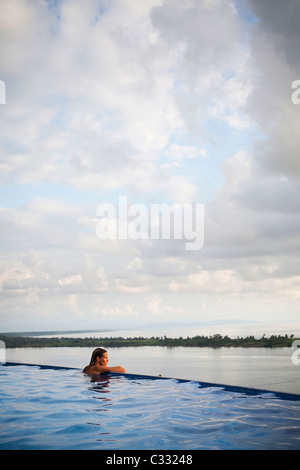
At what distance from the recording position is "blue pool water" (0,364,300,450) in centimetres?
508

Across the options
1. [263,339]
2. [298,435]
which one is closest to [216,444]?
[298,435]

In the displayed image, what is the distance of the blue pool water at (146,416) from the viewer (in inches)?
200

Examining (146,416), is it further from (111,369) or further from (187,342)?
(187,342)

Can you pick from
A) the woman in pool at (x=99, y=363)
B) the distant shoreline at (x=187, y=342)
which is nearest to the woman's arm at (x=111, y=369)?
the woman in pool at (x=99, y=363)

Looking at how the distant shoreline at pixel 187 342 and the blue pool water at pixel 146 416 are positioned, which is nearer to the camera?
the blue pool water at pixel 146 416

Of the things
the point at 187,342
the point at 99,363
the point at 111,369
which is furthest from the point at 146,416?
the point at 187,342

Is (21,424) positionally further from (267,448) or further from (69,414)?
(267,448)

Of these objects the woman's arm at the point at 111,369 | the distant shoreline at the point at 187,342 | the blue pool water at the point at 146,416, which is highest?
the blue pool water at the point at 146,416

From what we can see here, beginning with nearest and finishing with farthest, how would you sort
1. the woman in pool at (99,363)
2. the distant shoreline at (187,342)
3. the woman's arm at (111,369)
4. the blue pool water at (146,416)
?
the blue pool water at (146,416), the woman's arm at (111,369), the woman in pool at (99,363), the distant shoreline at (187,342)

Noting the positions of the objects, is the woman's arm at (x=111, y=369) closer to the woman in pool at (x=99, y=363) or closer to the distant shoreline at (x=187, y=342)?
the woman in pool at (x=99, y=363)

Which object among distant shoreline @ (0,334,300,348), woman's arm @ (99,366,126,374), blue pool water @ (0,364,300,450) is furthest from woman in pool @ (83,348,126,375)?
distant shoreline @ (0,334,300,348)

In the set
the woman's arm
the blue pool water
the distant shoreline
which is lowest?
the distant shoreline

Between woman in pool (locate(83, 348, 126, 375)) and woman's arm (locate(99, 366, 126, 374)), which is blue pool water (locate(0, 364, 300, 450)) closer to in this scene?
woman's arm (locate(99, 366, 126, 374))

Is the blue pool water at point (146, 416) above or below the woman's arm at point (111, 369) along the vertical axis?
above
